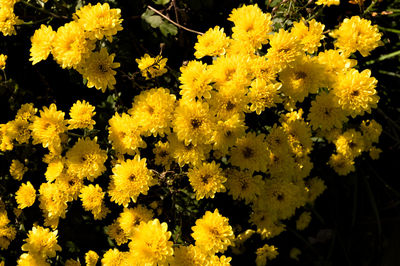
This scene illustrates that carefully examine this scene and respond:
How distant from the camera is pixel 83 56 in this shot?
1654 millimetres

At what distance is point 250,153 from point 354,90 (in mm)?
647

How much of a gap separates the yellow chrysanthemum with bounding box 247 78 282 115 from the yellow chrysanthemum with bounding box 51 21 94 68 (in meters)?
0.88

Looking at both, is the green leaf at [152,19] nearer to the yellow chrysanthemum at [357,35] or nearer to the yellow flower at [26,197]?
the yellow chrysanthemum at [357,35]

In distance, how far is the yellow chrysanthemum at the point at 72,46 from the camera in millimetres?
1613

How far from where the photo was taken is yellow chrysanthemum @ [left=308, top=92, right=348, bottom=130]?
1.79m

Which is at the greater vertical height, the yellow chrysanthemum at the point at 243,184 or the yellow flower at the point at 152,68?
the yellow flower at the point at 152,68

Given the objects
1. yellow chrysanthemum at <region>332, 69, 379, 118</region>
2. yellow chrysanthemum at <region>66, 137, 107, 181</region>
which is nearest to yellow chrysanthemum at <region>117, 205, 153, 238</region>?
yellow chrysanthemum at <region>66, 137, 107, 181</region>

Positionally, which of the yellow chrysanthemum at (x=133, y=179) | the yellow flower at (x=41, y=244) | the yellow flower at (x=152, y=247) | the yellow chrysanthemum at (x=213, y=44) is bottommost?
the yellow flower at (x=41, y=244)

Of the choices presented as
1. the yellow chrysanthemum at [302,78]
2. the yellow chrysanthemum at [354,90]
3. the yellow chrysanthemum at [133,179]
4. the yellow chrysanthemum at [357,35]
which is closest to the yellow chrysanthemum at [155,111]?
the yellow chrysanthemum at [133,179]

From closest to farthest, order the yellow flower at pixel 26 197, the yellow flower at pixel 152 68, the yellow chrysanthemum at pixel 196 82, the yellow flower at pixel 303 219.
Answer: the yellow chrysanthemum at pixel 196 82
the yellow flower at pixel 152 68
the yellow flower at pixel 26 197
the yellow flower at pixel 303 219

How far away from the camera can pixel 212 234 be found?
1.69m

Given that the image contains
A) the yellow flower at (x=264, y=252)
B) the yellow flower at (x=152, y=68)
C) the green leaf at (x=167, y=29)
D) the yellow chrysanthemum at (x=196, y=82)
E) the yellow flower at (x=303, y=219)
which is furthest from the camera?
the yellow flower at (x=303, y=219)

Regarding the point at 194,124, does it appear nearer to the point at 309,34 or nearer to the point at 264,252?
the point at 309,34

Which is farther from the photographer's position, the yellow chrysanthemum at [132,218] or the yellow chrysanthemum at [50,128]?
the yellow chrysanthemum at [132,218]
